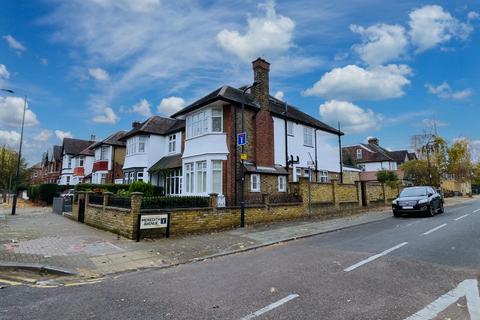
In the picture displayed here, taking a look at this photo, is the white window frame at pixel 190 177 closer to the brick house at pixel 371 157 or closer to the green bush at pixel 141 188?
the green bush at pixel 141 188

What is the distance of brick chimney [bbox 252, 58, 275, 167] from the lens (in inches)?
806

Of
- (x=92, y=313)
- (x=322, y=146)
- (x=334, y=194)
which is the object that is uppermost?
(x=322, y=146)

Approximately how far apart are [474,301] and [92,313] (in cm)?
573

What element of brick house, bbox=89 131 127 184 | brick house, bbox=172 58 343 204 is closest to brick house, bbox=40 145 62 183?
brick house, bbox=89 131 127 184

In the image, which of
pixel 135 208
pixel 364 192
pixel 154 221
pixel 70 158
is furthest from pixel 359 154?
pixel 135 208

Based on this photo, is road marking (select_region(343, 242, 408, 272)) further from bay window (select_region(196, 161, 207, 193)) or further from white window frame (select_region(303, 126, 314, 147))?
white window frame (select_region(303, 126, 314, 147))

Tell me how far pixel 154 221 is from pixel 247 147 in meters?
9.45

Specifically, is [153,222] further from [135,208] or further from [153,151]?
[153,151]

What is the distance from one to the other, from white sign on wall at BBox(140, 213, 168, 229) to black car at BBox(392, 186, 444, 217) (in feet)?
42.1

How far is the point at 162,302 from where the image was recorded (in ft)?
16.9

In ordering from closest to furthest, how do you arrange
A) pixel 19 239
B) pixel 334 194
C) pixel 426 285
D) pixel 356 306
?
pixel 356 306
pixel 426 285
pixel 19 239
pixel 334 194

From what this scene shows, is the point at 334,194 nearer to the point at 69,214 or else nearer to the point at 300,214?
the point at 300,214

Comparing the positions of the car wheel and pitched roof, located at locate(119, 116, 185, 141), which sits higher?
pitched roof, located at locate(119, 116, 185, 141)

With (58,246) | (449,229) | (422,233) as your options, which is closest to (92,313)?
(58,246)
